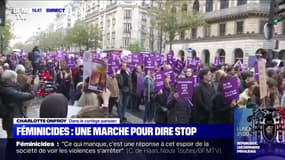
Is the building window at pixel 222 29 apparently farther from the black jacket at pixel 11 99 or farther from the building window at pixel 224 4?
the black jacket at pixel 11 99

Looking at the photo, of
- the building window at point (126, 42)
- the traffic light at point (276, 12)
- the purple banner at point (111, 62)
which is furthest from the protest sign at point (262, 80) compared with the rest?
the purple banner at point (111, 62)

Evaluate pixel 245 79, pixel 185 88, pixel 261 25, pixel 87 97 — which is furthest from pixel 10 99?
pixel 245 79

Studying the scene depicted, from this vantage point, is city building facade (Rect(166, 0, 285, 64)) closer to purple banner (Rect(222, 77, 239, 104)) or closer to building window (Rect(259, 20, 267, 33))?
building window (Rect(259, 20, 267, 33))

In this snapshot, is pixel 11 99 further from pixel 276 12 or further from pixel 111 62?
pixel 276 12

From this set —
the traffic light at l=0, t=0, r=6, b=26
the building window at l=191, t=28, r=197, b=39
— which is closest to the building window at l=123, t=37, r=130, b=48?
the traffic light at l=0, t=0, r=6, b=26

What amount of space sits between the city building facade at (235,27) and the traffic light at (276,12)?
1.9 inches

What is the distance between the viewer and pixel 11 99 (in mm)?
4473

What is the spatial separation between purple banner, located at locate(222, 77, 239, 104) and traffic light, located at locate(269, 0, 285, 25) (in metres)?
0.80

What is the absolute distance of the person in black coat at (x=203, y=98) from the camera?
4760 millimetres

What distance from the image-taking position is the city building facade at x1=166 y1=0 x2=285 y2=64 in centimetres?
480

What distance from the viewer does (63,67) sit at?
624 cm

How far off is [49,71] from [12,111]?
91cm
